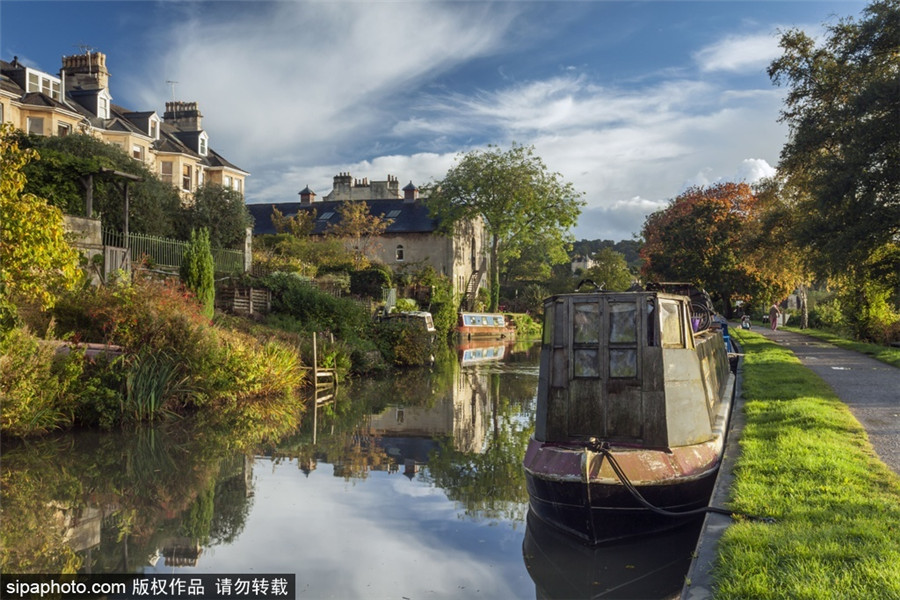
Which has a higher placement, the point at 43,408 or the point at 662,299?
the point at 662,299

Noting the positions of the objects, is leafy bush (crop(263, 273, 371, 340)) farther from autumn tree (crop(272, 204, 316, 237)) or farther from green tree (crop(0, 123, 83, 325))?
autumn tree (crop(272, 204, 316, 237))

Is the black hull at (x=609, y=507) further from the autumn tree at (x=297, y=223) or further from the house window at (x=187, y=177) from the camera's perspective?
the autumn tree at (x=297, y=223)

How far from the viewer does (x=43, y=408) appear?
42.5 feet

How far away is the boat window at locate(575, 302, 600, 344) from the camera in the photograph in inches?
343

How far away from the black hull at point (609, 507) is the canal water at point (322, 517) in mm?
186

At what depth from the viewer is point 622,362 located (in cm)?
859

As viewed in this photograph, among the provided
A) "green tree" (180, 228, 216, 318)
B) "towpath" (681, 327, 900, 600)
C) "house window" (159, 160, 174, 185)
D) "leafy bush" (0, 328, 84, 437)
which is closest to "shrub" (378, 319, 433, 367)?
"green tree" (180, 228, 216, 318)

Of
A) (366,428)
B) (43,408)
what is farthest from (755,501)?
(43,408)

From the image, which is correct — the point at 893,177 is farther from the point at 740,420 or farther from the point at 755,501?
the point at 755,501

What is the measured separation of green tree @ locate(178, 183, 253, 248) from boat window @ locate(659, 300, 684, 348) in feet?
91.9

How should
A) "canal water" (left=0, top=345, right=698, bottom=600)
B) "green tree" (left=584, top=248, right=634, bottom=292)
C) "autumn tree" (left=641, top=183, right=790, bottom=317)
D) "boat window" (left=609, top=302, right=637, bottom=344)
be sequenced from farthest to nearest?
"green tree" (left=584, top=248, right=634, bottom=292) < "autumn tree" (left=641, top=183, right=790, bottom=317) < "boat window" (left=609, top=302, right=637, bottom=344) < "canal water" (left=0, top=345, right=698, bottom=600)

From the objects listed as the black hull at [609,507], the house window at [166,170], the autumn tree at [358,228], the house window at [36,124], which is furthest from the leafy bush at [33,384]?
the autumn tree at [358,228]

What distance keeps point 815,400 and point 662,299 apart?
19.3ft

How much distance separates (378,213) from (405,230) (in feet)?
11.3
